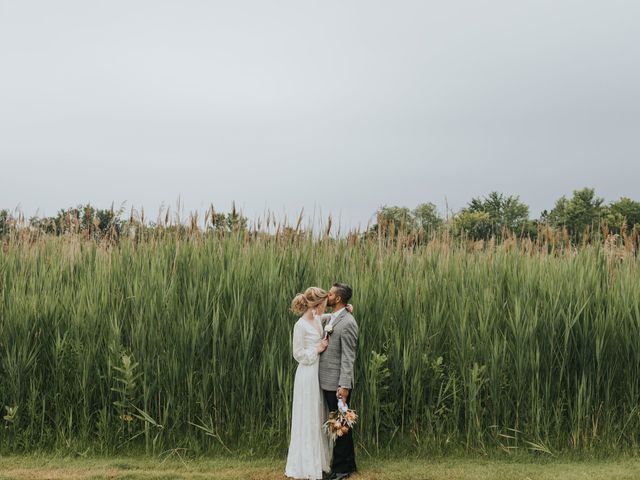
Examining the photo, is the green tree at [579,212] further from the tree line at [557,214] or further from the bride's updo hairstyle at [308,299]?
the bride's updo hairstyle at [308,299]

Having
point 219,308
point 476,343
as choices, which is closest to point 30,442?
point 219,308

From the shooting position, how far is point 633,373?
803 cm

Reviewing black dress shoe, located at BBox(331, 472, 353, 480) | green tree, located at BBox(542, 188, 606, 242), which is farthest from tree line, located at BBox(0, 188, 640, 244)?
black dress shoe, located at BBox(331, 472, 353, 480)

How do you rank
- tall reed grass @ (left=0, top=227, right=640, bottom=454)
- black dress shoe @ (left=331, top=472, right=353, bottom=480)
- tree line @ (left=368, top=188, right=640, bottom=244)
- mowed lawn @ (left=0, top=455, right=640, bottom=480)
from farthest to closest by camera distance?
tree line @ (left=368, top=188, right=640, bottom=244) < tall reed grass @ (left=0, top=227, right=640, bottom=454) < mowed lawn @ (left=0, top=455, right=640, bottom=480) < black dress shoe @ (left=331, top=472, right=353, bottom=480)

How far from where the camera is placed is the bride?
6555 millimetres

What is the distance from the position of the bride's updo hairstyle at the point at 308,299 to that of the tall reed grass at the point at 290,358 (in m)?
1.24

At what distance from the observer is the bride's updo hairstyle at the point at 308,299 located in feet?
21.4

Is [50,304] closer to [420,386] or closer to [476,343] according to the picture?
[420,386]

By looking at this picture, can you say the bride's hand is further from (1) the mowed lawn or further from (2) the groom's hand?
(1) the mowed lawn

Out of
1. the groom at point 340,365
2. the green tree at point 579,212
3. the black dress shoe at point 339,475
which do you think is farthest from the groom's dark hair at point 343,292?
the green tree at point 579,212

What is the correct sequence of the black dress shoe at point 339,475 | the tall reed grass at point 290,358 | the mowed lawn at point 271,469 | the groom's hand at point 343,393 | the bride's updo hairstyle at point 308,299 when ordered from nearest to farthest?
the groom's hand at point 343,393 → the bride's updo hairstyle at point 308,299 → the black dress shoe at point 339,475 → the mowed lawn at point 271,469 → the tall reed grass at point 290,358

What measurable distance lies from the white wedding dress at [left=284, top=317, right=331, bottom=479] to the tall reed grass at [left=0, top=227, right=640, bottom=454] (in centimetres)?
92

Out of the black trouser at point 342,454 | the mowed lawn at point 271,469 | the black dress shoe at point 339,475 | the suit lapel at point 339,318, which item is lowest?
the mowed lawn at point 271,469

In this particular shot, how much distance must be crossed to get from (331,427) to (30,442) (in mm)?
4115
